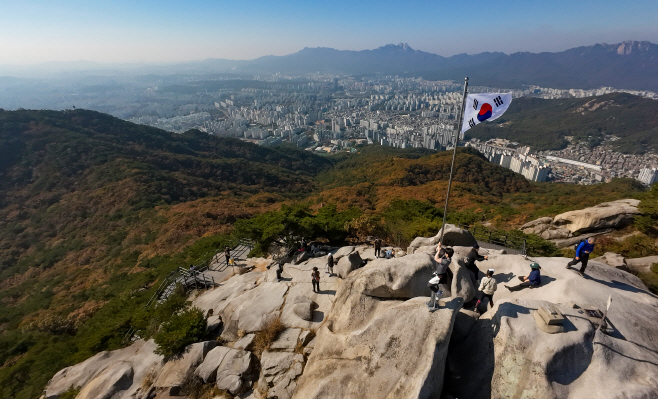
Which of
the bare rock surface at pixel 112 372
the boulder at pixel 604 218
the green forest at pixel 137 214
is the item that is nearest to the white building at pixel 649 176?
the green forest at pixel 137 214

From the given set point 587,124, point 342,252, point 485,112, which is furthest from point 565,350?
point 587,124

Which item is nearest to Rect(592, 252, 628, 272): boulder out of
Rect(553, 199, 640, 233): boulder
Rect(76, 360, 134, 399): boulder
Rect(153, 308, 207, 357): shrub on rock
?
Rect(553, 199, 640, 233): boulder

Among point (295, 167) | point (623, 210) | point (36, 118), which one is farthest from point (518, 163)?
point (36, 118)

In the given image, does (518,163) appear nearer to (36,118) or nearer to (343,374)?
(343,374)

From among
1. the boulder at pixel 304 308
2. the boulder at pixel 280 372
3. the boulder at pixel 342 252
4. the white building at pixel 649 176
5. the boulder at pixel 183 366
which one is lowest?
the white building at pixel 649 176

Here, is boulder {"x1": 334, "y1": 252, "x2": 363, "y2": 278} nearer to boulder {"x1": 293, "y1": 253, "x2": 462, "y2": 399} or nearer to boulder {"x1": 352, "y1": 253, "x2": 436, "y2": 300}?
boulder {"x1": 293, "y1": 253, "x2": 462, "y2": 399}

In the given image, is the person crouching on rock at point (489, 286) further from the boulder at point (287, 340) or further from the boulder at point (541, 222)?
the boulder at point (541, 222)
